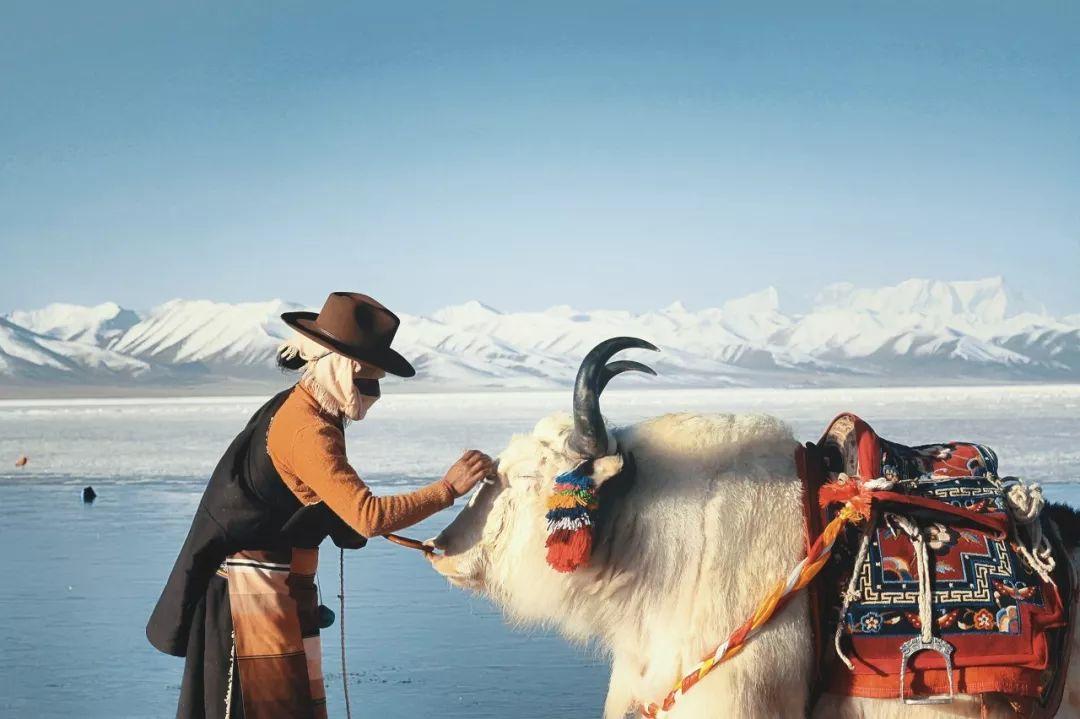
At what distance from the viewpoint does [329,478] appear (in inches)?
114

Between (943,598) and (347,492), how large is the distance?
5.28 feet

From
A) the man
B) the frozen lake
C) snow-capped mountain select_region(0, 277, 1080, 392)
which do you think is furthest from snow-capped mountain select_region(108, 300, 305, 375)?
the man

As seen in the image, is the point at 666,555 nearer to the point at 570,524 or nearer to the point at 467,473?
the point at 570,524

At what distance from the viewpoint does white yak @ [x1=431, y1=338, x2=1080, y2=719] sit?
2889 mm

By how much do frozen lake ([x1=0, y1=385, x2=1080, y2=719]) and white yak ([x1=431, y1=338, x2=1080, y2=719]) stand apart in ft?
1.98

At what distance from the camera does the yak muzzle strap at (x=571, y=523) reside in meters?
2.94

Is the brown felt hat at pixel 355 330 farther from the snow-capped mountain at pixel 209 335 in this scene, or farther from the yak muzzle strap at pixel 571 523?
the snow-capped mountain at pixel 209 335

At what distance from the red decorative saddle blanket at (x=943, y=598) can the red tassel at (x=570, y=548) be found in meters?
0.61

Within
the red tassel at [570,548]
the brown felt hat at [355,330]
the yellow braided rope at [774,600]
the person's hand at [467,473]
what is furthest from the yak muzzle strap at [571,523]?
the brown felt hat at [355,330]

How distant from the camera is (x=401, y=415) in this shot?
78.5ft

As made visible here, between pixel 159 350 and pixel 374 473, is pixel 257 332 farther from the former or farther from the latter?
pixel 374 473

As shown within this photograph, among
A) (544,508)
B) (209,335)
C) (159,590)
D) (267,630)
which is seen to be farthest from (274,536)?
(209,335)

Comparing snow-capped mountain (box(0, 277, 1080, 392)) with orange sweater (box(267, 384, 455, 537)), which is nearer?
orange sweater (box(267, 384, 455, 537))

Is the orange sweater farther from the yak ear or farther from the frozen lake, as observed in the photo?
the frozen lake
